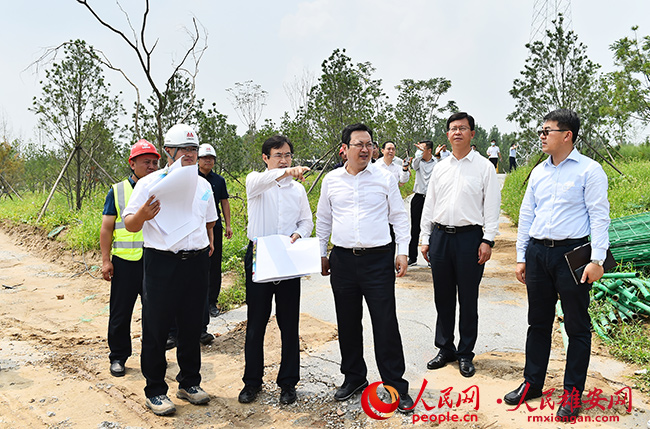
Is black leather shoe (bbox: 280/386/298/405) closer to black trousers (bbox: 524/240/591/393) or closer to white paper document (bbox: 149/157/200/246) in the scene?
white paper document (bbox: 149/157/200/246)

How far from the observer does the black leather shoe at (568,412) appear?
2971mm

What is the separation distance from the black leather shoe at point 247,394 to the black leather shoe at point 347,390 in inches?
24.7

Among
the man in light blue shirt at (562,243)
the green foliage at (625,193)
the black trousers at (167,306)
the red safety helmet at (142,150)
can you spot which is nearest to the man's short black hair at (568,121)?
the man in light blue shirt at (562,243)

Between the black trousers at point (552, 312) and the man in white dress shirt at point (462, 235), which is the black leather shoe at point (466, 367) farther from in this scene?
the black trousers at point (552, 312)

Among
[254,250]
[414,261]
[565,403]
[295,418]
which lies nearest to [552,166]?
[565,403]

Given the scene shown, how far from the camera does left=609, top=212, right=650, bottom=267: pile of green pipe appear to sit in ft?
17.4

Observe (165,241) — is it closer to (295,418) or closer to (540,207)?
(295,418)

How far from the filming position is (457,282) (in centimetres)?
392

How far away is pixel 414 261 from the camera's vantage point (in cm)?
764

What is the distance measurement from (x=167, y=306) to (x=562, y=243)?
2728mm

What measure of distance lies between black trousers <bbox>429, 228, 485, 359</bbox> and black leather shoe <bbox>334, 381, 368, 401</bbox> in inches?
33.2

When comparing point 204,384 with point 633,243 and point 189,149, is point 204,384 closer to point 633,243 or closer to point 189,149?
point 189,149

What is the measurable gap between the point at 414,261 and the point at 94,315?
4.79m

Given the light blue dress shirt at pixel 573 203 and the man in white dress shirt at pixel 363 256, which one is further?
the man in white dress shirt at pixel 363 256
